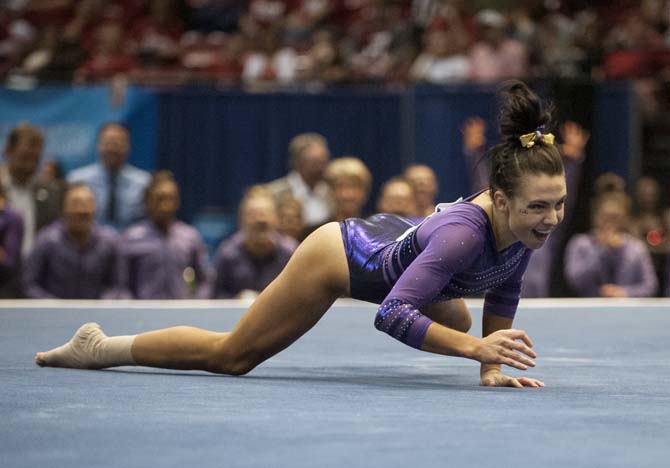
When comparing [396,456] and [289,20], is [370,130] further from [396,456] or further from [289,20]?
[396,456]

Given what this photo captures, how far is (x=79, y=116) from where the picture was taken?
6996 millimetres

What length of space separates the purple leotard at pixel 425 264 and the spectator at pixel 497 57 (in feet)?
16.2

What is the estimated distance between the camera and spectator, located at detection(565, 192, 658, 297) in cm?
638

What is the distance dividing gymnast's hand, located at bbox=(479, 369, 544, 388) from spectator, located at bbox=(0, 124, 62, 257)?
12.5 feet

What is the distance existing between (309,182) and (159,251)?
1.05 m

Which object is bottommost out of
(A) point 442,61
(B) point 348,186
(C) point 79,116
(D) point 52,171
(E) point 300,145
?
(B) point 348,186

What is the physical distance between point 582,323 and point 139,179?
278 cm

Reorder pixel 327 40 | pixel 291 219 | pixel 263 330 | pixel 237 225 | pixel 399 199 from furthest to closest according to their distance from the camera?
pixel 327 40 < pixel 237 225 < pixel 291 219 < pixel 399 199 < pixel 263 330

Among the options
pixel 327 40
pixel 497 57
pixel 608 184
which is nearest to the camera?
pixel 608 184

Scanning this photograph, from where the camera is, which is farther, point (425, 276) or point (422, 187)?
point (422, 187)

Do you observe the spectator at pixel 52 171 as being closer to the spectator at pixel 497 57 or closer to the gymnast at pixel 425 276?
the spectator at pixel 497 57

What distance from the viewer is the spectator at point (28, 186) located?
6344mm

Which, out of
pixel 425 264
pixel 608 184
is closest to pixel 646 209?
pixel 608 184

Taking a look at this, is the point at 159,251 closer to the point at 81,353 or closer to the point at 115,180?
the point at 115,180
